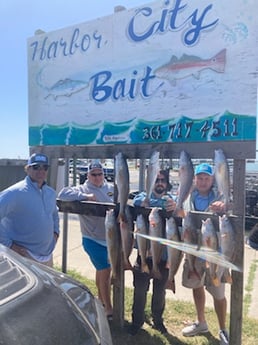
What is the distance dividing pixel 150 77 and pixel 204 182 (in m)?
1.13

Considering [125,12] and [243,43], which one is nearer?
[243,43]

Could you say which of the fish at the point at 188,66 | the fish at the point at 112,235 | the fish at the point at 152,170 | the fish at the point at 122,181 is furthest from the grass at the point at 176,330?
the fish at the point at 188,66

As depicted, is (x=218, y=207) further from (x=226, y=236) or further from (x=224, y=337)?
(x=224, y=337)

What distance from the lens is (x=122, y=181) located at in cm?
330

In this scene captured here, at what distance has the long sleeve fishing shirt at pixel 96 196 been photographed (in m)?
3.95

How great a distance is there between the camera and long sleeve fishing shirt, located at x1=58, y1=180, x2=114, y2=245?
3947mm

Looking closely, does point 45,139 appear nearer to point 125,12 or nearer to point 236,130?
point 125,12

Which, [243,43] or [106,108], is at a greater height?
[243,43]

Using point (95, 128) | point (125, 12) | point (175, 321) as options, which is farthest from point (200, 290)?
point (125, 12)

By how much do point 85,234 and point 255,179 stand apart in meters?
7.64

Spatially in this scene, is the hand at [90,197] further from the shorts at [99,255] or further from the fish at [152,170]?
the fish at [152,170]

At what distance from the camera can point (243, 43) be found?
2930 millimetres

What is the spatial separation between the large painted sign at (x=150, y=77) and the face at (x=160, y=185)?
37 centimetres

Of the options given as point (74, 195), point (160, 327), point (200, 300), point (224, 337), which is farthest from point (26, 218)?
point (224, 337)
